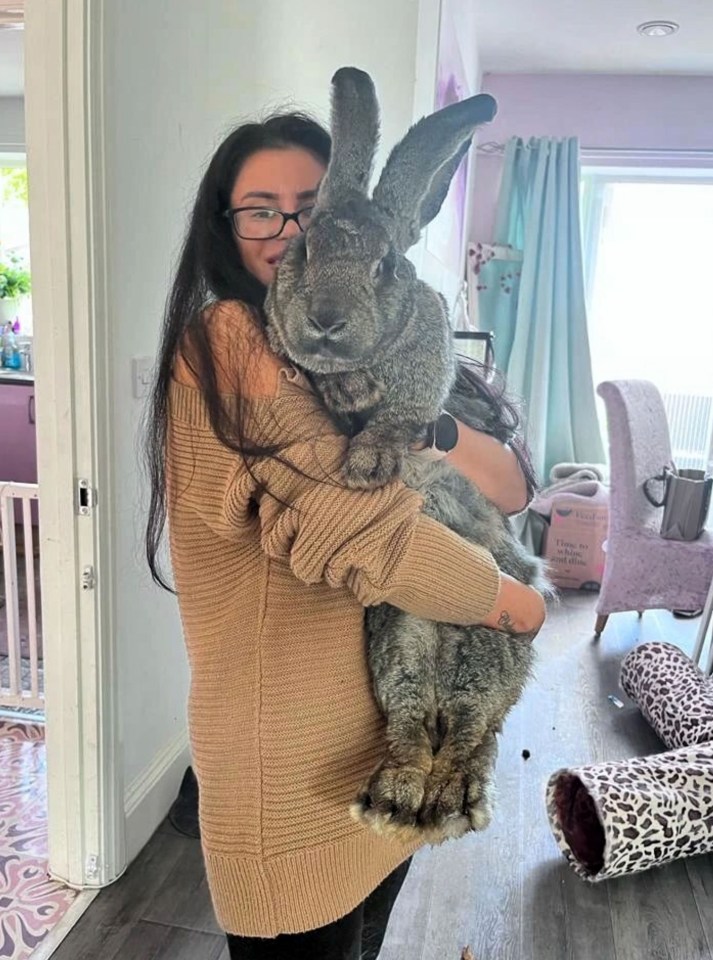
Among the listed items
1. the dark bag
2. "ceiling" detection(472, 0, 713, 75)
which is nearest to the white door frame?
the dark bag

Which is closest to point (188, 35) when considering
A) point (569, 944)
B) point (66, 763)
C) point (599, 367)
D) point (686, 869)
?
point (66, 763)

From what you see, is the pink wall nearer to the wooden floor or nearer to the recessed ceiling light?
the recessed ceiling light

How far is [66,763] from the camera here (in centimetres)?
172

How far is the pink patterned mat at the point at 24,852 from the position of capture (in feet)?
5.46

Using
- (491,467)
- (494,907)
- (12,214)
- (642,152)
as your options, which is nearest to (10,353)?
(12,214)

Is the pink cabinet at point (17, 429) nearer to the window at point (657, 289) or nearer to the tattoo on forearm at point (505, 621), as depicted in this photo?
the window at point (657, 289)

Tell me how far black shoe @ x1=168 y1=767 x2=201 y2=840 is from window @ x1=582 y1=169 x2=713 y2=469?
3796mm

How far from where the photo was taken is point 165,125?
176cm

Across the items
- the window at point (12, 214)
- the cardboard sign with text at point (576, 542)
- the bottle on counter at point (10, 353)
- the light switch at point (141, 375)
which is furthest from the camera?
the window at point (12, 214)

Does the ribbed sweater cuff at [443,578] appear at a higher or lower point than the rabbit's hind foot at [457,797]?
higher

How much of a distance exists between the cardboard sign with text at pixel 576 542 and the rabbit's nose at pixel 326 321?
132 inches

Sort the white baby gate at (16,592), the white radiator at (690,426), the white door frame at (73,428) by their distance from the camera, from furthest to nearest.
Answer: the white radiator at (690,426), the white baby gate at (16,592), the white door frame at (73,428)

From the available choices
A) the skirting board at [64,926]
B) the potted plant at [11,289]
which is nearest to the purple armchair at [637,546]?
the skirting board at [64,926]

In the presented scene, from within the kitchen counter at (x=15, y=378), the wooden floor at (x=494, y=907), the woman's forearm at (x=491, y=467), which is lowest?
the wooden floor at (x=494, y=907)
